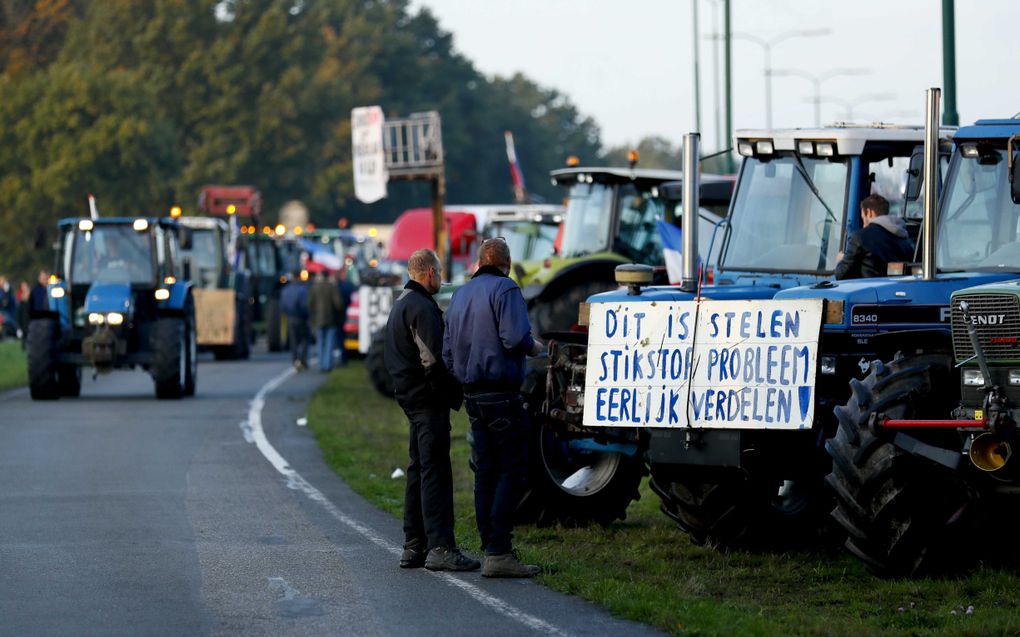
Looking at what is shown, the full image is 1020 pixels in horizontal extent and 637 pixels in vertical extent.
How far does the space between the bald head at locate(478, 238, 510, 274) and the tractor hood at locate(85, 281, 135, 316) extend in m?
17.0

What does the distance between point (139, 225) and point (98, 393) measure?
281 cm

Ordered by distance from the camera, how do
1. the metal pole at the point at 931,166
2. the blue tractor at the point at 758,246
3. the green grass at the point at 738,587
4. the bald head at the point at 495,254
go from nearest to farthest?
the green grass at the point at 738,587
the metal pole at the point at 931,166
the bald head at the point at 495,254
the blue tractor at the point at 758,246

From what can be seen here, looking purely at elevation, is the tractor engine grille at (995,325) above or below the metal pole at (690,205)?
below

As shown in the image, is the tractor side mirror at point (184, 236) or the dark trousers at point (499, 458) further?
the tractor side mirror at point (184, 236)

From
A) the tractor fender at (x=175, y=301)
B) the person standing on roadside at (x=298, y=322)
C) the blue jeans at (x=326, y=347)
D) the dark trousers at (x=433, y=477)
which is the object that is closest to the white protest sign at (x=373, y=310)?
the tractor fender at (x=175, y=301)

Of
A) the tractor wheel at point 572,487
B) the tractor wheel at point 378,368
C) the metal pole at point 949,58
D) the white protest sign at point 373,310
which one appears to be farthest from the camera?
the white protest sign at point 373,310

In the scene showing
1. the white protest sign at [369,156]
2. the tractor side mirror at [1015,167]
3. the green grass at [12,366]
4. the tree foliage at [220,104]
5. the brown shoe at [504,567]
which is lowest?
Result: the green grass at [12,366]

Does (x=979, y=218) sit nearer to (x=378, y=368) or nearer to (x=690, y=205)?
(x=690, y=205)

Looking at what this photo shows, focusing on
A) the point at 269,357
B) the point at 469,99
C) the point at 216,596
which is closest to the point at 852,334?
the point at 216,596

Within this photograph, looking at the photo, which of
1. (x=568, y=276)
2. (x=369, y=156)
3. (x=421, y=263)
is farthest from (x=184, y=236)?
(x=421, y=263)

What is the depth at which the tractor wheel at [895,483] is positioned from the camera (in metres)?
10.8

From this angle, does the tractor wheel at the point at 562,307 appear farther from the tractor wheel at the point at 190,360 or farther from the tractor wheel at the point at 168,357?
the tractor wheel at the point at 190,360

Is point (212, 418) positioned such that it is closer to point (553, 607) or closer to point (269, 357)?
point (553, 607)

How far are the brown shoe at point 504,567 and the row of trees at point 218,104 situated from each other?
36199 mm
